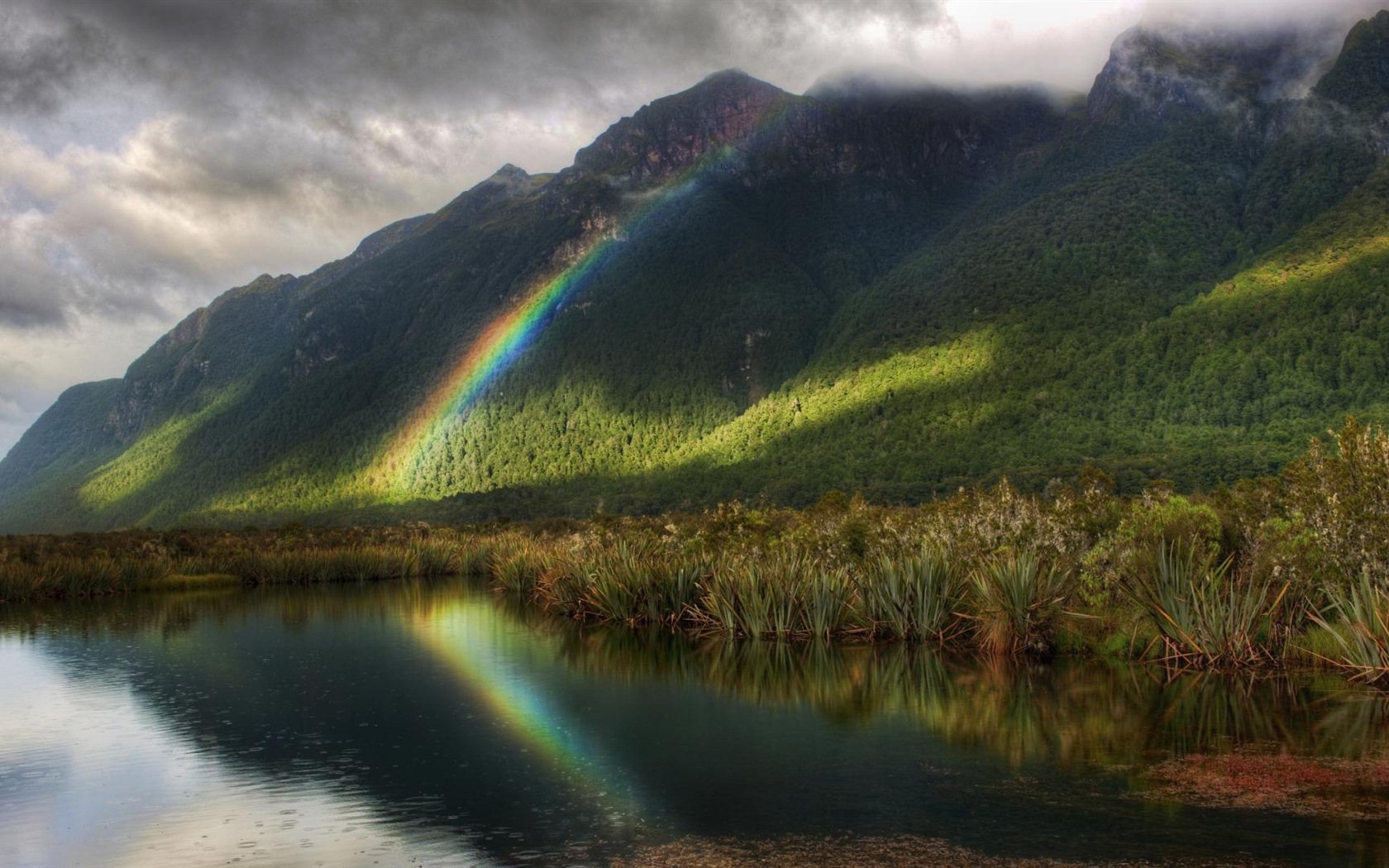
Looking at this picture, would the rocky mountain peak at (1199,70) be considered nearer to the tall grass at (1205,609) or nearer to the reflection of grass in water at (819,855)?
the tall grass at (1205,609)

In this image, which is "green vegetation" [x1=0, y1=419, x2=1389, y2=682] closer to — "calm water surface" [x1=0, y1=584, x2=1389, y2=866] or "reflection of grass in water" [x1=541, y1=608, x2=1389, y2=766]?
"reflection of grass in water" [x1=541, y1=608, x2=1389, y2=766]

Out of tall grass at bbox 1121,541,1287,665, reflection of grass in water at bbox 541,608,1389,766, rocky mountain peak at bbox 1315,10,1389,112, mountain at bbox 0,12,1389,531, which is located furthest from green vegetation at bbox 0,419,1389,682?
rocky mountain peak at bbox 1315,10,1389,112

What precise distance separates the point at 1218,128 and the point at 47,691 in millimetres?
142354

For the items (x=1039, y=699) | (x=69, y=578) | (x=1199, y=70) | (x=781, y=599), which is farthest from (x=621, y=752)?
(x=1199, y=70)

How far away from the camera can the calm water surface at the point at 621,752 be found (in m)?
9.55

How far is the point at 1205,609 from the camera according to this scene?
685 inches

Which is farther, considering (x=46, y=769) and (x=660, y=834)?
(x=46, y=769)

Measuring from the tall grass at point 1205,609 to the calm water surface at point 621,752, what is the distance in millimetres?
835

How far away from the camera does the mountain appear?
86.6m

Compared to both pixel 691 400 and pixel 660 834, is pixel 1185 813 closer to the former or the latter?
pixel 660 834

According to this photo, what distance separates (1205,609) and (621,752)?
32.7ft

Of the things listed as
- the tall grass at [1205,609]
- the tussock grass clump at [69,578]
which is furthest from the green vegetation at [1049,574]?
the tussock grass clump at [69,578]

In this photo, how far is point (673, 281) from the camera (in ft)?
511

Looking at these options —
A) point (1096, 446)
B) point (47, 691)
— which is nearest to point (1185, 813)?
point (47, 691)
